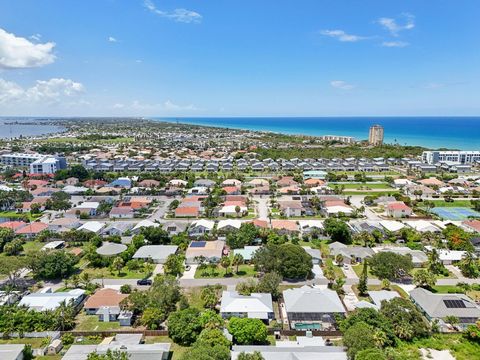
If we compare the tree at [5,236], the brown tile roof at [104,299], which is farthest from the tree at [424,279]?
the tree at [5,236]

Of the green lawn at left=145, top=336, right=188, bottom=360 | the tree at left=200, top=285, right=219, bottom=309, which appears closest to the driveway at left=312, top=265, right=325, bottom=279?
the tree at left=200, top=285, right=219, bottom=309

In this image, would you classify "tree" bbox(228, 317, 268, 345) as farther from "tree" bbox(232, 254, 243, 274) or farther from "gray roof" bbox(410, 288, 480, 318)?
"gray roof" bbox(410, 288, 480, 318)

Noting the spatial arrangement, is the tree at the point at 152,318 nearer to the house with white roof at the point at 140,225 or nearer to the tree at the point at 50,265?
the tree at the point at 50,265

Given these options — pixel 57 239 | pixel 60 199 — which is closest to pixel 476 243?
pixel 57 239

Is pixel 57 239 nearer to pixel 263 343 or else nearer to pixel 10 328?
pixel 10 328

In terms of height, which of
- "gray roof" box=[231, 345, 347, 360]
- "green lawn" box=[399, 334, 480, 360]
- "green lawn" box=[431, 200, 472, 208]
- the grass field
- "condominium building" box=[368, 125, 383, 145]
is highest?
"condominium building" box=[368, 125, 383, 145]

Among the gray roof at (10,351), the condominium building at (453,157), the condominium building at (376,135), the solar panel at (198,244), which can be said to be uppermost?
the condominium building at (376,135)

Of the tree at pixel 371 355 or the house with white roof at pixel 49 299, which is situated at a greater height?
the tree at pixel 371 355
